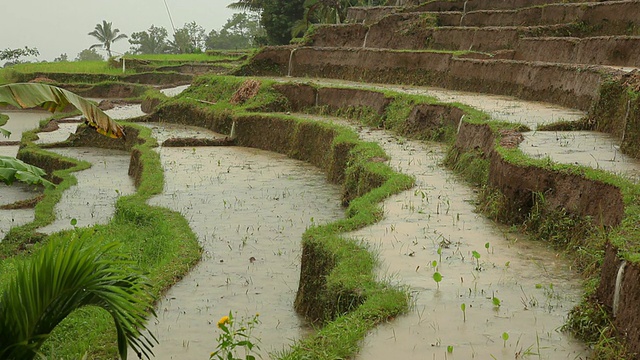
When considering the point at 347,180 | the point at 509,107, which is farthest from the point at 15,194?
the point at 509,107

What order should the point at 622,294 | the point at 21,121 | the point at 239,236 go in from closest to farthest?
the point at 622,294, the point at 239,236, the point at 21,121

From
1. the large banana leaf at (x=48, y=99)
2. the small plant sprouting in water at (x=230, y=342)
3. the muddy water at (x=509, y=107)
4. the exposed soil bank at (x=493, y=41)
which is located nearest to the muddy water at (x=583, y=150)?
the muddy water at (x=509, y=107)

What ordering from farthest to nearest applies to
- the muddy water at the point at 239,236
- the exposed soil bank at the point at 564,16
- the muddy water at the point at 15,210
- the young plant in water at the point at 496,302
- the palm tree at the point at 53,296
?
the exposed soil bank at the point at 564,16 → the muddy water at the point at 15,210 → the muddy water at the point at 239,236 → the young plant in water at the point at 496,302 → the palm tree at the point at 53,296

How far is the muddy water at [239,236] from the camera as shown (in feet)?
21.4

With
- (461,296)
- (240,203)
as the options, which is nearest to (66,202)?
(240,203)

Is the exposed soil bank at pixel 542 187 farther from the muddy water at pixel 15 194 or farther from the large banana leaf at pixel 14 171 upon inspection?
the muddy water at pixel 15 194

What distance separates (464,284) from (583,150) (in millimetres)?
3747

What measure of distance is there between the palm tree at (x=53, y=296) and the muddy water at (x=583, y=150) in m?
4.86

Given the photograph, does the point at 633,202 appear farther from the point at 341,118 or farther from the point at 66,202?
the point at 341,118

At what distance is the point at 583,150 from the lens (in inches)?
359

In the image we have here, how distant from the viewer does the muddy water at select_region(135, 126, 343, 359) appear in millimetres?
6531

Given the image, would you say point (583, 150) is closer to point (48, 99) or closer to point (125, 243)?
point (125, 243)

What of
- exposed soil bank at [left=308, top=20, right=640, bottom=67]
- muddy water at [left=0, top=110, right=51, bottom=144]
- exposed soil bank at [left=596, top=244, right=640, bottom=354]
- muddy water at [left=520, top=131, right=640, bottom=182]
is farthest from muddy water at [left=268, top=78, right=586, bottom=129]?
muddy water at [left=0, top=110, right=51, bottom=144]

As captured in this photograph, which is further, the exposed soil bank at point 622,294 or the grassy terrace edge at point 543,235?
the grassy terrace edge at point 543,235
